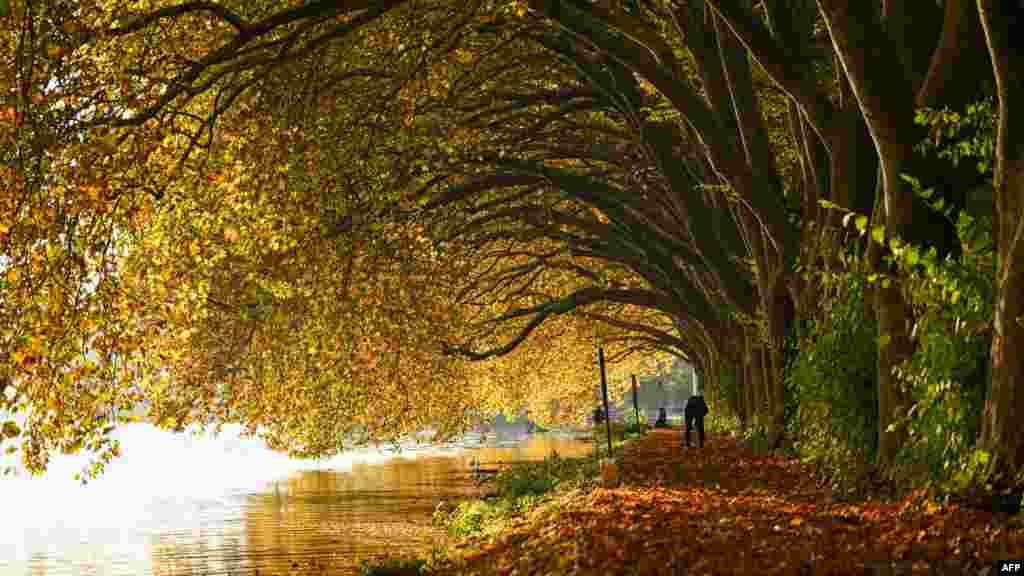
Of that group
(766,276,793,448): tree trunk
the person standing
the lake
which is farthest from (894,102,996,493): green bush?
the person standing

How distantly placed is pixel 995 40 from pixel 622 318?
45.7 m

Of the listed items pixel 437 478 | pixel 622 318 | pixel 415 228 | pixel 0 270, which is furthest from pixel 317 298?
pixel 622 318

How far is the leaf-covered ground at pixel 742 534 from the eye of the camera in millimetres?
8268

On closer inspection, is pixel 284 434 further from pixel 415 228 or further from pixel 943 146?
pixel 943 146

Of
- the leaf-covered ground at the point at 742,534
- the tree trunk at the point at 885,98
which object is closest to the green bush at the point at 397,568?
the leaf-covered ground at the point at 742,534

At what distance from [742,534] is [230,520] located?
86.1 ft

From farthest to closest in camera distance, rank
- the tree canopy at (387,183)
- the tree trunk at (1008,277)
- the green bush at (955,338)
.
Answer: the tree canopy at (387,183) → the green bush at (955,338) → the tree trunk at (1008,277)

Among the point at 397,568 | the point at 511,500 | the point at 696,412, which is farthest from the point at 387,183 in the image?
the point at 696,412

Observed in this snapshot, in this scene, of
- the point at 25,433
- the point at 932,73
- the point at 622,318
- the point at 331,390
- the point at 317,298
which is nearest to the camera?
the point at 932,73

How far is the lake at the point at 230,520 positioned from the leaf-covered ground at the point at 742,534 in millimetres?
7303

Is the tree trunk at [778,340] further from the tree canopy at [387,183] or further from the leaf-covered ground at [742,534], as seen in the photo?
the leaf-covered ground at [742,534]

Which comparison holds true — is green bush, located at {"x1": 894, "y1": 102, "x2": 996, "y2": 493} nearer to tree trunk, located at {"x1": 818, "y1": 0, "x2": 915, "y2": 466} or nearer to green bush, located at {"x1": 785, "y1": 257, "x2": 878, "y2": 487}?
tree trunk, located at {"x1": 818, "y1": 0, "x2": 915, "y2": 466}

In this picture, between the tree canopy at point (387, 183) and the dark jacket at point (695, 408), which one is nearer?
the tree canopy at point (387, 183)

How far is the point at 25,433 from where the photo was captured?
12500mm
